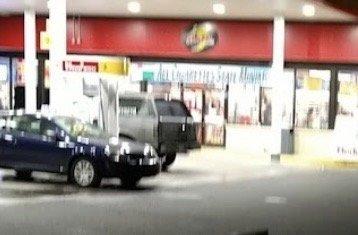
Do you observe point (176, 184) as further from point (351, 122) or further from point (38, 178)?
point (351, 122)

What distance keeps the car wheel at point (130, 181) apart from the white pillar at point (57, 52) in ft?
9.60

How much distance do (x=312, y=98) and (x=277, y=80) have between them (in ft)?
7.30

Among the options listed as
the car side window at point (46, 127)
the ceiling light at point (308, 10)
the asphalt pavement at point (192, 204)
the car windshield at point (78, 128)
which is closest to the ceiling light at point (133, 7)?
the ceiling light at point (308, 10)

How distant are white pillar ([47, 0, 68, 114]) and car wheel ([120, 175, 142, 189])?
2925 millimetres

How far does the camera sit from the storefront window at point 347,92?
27.6 metres

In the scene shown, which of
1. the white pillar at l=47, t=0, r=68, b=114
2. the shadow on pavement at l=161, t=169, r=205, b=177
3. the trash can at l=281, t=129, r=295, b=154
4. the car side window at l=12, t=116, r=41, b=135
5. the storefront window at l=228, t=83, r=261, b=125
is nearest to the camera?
the car side window at l=12, t=116, r=41, b=135

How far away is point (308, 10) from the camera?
80.7ft

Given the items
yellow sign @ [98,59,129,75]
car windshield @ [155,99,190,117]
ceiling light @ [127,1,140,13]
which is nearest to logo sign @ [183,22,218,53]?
ceiling light @ [127,1,140,13]

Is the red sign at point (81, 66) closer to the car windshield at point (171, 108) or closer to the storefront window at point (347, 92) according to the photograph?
the car windshield at point (171, 108)

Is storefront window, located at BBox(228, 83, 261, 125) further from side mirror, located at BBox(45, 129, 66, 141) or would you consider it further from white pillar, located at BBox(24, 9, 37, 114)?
side mirror, located at BBox(45, 129, 66, 141)

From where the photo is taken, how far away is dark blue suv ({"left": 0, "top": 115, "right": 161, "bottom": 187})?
17891 mm

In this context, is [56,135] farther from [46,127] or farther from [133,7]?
[133,7]

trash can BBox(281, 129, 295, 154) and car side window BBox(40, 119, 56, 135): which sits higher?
car side window BBox(40, 119, 56, 135)

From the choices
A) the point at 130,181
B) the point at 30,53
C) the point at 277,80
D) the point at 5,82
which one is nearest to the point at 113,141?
the point at 130,181
